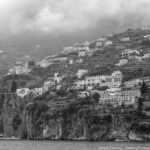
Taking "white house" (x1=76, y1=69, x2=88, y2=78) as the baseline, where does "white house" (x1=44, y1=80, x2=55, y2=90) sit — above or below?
below

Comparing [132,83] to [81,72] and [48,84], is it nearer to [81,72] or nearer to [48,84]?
[81,72]

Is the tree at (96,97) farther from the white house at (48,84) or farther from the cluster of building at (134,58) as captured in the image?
the cluster of building at (134,58)

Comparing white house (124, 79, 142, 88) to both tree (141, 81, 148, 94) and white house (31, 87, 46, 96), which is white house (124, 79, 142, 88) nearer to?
tree (141, 81, 148, 94)

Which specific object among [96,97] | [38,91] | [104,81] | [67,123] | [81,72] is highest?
[81,72]

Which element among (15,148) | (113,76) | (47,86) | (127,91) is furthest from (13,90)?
(15,148)

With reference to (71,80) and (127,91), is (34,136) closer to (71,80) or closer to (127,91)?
(127,91)

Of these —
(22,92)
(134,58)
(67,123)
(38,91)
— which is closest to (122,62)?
(134,58)

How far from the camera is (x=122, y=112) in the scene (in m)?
134

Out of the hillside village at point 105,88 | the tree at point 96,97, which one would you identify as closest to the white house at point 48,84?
the hillside village at point 105,88

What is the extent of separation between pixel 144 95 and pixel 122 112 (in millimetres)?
11440

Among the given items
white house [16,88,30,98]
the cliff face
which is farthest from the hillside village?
the cliff face

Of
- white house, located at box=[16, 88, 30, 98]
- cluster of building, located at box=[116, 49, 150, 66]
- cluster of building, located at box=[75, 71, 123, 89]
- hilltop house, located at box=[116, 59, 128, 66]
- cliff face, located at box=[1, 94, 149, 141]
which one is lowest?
cliff face, located at box=[1, 94, 149, 141]

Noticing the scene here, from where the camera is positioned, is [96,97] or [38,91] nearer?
[96,97]

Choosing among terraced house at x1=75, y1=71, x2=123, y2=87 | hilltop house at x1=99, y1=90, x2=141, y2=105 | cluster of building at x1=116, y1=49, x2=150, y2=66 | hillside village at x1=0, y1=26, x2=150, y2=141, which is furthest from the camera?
cluster of building at x1=116, y1=49, x2=150, y2=66
